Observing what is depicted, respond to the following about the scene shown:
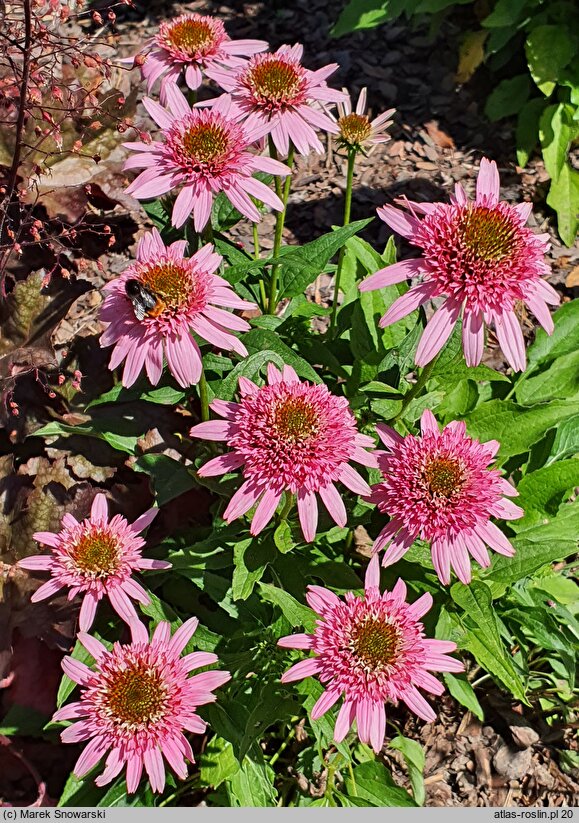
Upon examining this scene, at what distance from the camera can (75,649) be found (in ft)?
7.23

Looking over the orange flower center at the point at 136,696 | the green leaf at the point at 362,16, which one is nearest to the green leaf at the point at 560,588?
the orange flower center at the point at 136,696

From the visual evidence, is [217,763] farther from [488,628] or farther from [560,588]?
[560,588]

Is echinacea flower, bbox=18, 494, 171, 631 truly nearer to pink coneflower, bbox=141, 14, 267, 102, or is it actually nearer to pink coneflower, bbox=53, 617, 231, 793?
pink coneflower, bbox=53, 617, 231, 793

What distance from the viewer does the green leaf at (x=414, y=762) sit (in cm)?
238

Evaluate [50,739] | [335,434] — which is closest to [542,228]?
[335,434]

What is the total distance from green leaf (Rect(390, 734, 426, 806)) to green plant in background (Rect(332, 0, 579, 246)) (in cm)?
267

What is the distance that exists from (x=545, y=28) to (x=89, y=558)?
12.1 feet

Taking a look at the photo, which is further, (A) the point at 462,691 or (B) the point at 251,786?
(A) the point at 462,691

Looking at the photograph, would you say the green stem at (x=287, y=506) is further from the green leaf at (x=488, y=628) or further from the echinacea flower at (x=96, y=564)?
the green leaf at (x=488, y=628)

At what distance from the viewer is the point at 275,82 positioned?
91.2 inches

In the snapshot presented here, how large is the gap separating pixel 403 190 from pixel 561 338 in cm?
170

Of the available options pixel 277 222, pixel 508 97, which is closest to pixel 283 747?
pixel 277 222

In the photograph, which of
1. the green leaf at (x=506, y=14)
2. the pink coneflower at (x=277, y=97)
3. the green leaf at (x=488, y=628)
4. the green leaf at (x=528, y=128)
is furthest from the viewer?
the green leaf at (x=528, y=128)

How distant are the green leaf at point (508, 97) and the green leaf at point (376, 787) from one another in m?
3.55
